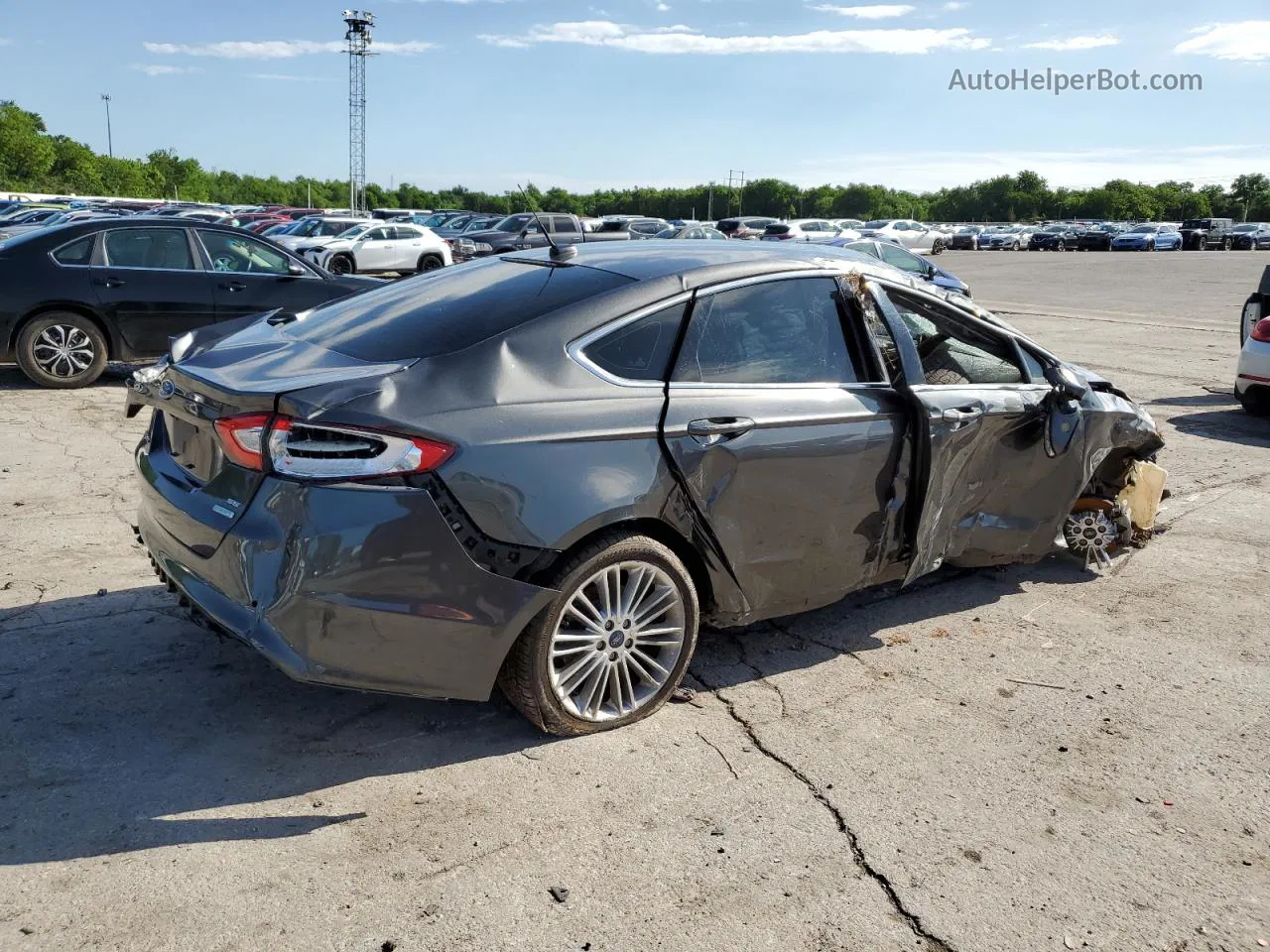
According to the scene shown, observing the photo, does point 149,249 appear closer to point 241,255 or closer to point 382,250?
point 241,255

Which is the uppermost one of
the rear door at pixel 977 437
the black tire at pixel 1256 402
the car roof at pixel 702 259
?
the car roof at pixel 702 259

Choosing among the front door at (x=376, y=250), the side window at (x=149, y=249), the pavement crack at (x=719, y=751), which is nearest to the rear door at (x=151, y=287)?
the side window at (x=149, y=249)

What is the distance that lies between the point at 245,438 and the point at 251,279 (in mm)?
7710

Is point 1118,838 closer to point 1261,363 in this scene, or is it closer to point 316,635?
point 316,635

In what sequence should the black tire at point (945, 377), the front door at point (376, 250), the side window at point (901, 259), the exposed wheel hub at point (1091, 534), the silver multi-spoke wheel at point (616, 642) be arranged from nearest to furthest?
1. the silver multi-spoke wheel at point (616, 642)
2. the black tire at point (945, 377)
3. the exposed wheel hub at point (1091, 534)
4. the side window at point (901, 259)
5. the front door at point (376, 250)

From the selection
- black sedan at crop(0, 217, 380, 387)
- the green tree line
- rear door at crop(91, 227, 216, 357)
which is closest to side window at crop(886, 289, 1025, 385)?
black sedan at crop(0, 217, 380, 387)

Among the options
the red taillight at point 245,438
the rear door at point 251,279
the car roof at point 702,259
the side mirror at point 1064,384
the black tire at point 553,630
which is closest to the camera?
the red taillight at point 245,438

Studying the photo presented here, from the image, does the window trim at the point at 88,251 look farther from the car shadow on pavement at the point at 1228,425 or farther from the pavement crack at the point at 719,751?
the car shadow on pavement at the point at 1228,425

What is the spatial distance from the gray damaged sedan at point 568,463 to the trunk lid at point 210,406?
2 cm

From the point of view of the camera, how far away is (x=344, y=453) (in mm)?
3268

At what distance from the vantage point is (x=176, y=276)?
33.5ft

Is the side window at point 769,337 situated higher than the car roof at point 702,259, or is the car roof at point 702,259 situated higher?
the car roof at point 702,259

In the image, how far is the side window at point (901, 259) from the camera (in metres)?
19.8

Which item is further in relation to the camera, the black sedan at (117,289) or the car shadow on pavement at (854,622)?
the black sedan at (117,289)
